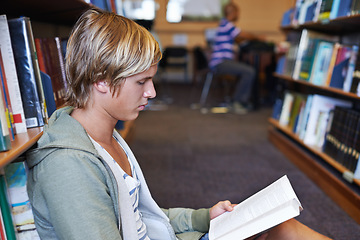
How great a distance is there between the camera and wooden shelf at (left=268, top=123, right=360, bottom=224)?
1.51 metres

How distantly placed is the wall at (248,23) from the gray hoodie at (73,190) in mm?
6623

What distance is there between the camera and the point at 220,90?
5754mm

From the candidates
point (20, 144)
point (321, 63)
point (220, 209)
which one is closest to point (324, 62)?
point (321, 63)

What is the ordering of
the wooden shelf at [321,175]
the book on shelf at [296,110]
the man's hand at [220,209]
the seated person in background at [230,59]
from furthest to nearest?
the seated person in background at [230,59], the book on shelf at [296,110], the wooden shelf at [321,175], the man's hand at [220,209]

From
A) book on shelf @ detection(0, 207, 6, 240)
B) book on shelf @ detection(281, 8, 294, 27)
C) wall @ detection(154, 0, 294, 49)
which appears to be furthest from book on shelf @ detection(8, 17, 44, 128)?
wall @ detection(154, 0, 294, 49)

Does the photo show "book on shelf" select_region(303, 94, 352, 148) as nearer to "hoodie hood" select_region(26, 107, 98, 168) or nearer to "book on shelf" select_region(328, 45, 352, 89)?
"book on shelf" select_region(328, 45, 352, 89)

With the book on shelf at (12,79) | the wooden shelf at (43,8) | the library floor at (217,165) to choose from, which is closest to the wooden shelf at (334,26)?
the library floor at (217,165)

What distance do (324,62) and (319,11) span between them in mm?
338

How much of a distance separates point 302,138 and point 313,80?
A: 41cm

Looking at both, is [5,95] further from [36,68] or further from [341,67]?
[341,67]

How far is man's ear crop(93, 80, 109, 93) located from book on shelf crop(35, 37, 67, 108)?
35cm

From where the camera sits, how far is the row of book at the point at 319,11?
5.39ft

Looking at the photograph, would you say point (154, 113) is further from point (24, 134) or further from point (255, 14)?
point (255, 14)

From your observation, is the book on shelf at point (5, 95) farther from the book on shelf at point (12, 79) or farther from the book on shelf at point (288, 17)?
the book on shelf at point (288, 17)
